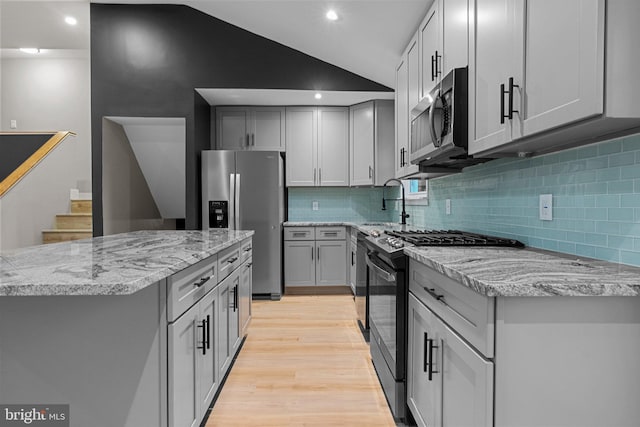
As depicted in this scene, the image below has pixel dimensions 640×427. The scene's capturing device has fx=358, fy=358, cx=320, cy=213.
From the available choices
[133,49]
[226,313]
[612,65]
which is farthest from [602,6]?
[133,49]

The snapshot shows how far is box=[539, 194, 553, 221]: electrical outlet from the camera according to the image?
166 centimetres

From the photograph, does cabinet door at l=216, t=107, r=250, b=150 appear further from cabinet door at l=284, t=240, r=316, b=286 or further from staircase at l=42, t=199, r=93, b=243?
staircase at l=42, t=199, r=93, b=243

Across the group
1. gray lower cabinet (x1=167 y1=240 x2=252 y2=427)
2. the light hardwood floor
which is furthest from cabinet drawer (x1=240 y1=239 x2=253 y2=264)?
the light hardwood floor

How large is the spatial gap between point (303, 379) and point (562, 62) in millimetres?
2204

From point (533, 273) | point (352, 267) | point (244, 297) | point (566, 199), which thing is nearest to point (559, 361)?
point (533, 273)

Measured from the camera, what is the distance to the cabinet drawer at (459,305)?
104 cm

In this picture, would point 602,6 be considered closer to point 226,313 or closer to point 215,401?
point 226,313

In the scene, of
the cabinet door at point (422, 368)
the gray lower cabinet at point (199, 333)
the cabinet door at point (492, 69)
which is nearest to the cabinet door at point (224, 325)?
the gray lower cabinet at point (199, 333)

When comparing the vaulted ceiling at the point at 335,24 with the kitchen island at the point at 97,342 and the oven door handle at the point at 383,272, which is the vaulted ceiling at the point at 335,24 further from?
the kitchen island at the point at 97,342

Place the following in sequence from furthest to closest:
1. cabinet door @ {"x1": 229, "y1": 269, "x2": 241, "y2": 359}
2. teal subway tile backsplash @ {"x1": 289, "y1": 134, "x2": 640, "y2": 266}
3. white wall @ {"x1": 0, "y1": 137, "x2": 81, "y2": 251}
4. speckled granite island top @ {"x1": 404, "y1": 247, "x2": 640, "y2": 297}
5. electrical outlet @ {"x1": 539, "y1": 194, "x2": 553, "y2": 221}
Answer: white wall @ {"x1": 0, "y1": 137, "x2": 81, "y2": 251}, cabinet door @ {"x1": 229, "y1": 269, "x2": 241, "y2": 359}, electrical outlet @ {"x1": 539, "y1": 194, "x2": 553, "y2": 221}, teal subway tile backsplash @ {"x1": 289, "y1": 134, "x2": 640, "y2": 266}, speckled granite island top @ {"x1": 404, "y1": 247, "x2": 640, "y2": 297}

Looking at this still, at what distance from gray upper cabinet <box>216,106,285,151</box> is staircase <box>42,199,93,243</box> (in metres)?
2.16

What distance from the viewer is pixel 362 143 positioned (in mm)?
4801

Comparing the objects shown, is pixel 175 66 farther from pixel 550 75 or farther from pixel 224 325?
pixel 550 75

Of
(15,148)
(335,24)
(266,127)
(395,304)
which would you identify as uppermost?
(335,24)
